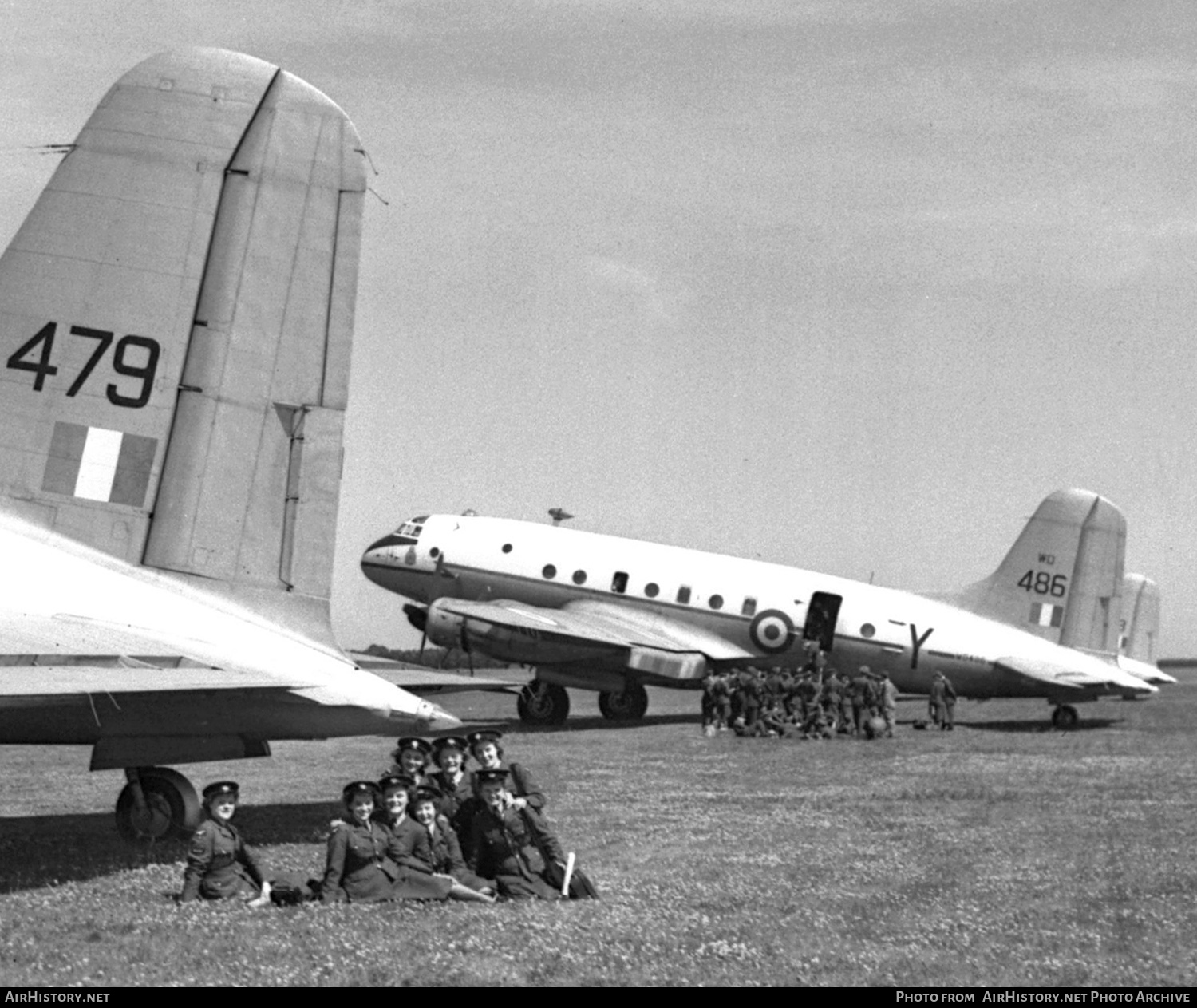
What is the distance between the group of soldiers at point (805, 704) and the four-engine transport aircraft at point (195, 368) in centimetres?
1884

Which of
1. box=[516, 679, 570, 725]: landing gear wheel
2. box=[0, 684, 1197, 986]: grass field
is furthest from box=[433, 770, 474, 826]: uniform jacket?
box=[516, 679, 570, 725]: landing gear wheel

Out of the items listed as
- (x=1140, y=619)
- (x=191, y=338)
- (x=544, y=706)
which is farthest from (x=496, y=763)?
(x=1140, y=619)

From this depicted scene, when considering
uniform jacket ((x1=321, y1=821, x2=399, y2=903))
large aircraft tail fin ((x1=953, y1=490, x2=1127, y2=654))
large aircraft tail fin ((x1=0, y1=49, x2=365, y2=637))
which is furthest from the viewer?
large aircraft tail fin ((x1=953, y1=490, x2=1127, y2=654))

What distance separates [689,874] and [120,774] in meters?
10.9

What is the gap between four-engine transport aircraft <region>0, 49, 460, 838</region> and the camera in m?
14.3

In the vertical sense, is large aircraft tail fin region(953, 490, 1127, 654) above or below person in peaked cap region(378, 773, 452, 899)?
above

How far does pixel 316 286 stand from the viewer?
49.3 ft

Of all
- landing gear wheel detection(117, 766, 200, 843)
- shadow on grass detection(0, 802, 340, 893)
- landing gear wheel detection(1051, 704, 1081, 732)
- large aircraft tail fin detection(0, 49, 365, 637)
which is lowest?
shadow on grass detection(0, 802, 340, 893)

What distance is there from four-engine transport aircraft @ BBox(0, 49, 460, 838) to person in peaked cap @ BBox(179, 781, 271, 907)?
2.04 metres

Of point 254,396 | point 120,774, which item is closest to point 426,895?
point 254,396

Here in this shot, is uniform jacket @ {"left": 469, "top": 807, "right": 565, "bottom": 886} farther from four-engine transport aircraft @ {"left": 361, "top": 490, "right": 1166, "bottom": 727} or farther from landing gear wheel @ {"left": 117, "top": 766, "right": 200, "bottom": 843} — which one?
four-engine transport aircraft @ {"left": 361, "top": 490, "right": 1166, "bottom": 727}

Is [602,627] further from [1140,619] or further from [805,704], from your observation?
[1140,619]

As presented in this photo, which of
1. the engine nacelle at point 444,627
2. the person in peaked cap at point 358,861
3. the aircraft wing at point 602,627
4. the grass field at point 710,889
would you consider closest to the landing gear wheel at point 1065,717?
the aircraft wing at point 602,627
